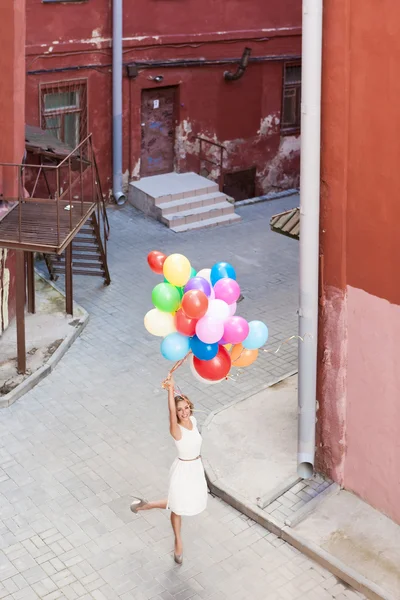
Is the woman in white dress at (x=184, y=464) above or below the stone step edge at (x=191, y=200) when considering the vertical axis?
below

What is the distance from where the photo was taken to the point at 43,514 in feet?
32.5

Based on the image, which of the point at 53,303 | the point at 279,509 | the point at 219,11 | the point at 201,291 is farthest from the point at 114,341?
the point at 219,11

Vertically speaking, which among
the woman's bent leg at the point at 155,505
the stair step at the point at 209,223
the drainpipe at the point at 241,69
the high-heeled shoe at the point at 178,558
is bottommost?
the high-heeled shoe at the point at 178,558

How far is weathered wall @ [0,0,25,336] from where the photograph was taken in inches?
517

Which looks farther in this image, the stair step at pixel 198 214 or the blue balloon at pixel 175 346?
the stair step at pixel 198 214

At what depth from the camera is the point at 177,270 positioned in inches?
332

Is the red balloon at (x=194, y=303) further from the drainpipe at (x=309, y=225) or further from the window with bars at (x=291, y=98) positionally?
the window with bars at (x=291, y=98)

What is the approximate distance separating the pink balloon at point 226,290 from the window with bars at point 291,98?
41.9 ft

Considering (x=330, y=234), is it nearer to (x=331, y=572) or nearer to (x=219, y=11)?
(x=331, y=572)

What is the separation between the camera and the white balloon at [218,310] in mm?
8352

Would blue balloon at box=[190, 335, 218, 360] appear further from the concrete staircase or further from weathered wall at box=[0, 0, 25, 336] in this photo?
the concrete staircase

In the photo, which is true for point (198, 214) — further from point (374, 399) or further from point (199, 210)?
point (374, 399)

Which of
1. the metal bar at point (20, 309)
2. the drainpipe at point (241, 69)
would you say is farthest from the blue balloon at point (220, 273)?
the drainpipe at point (241, 69)

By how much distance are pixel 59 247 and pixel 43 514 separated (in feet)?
11.0
